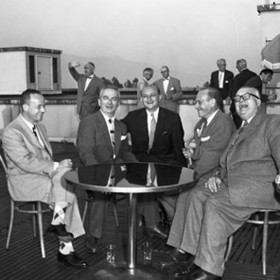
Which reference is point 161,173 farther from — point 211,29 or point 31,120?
point 211,29

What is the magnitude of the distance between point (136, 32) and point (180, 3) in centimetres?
196

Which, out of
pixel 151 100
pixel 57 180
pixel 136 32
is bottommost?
pixel 57 180

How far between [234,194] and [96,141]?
121 cm

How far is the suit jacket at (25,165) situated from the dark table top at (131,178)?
1.26 ft

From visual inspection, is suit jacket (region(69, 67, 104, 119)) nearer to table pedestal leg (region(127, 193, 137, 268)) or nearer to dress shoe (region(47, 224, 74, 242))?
dress shoe (region(47, 224, 74, 242))

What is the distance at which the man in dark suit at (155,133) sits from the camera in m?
3.87

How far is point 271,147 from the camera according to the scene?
287 cm

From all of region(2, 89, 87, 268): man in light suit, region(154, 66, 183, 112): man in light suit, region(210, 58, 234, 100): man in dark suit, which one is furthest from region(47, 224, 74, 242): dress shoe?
region(210, 58, 234, 100): man in dark suit

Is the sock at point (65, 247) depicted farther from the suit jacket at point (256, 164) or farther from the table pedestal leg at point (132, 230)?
the suit jacket at point (256, 164)

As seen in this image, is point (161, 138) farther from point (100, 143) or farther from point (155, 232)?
point (155, 232)

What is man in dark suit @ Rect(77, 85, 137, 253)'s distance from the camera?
11.4 ft

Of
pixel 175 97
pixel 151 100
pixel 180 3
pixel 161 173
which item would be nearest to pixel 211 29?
pixel 180 3

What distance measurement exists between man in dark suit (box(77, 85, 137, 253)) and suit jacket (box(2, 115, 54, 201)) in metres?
0.33

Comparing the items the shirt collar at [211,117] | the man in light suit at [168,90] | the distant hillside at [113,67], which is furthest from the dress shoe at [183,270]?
the distant hillside at [113,67]
